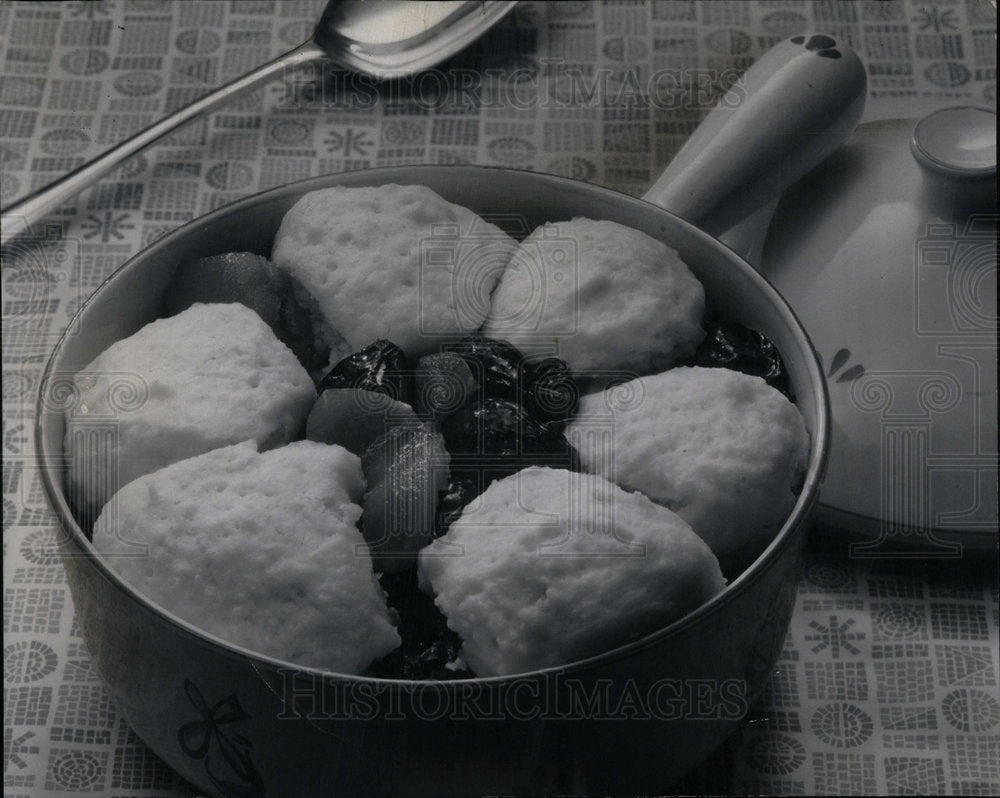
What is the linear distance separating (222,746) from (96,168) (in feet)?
1.83

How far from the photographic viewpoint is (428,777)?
25.2 inches

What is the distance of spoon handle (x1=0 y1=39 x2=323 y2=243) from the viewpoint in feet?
3.49

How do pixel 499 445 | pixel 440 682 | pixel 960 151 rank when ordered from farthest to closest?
pixel 960 151, pixel 499 445, pixel 440 682

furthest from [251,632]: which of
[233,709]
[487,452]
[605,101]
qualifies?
[605,101]

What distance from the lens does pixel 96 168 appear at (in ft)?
3.53

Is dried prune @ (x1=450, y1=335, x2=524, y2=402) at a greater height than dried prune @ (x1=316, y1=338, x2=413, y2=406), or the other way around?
dried prune @ (x1=316, y1=338, x2=413, y2=406)

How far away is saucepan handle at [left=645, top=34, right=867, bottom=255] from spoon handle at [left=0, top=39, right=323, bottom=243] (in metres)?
0.37

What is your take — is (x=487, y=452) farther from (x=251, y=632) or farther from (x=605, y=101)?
(x=605, y=101)

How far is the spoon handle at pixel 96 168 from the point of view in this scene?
1063mm

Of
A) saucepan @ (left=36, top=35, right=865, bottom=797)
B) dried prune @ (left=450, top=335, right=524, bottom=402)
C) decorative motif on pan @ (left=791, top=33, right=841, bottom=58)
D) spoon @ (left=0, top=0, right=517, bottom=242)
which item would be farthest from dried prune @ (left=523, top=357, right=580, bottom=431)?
spoon @ (left=0, top=0, right=517, bottom=242)

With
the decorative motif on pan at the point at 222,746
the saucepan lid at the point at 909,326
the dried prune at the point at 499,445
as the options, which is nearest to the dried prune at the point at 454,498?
the dried prune at the point at 499,445

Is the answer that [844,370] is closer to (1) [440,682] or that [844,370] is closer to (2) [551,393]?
(2) [551,393]

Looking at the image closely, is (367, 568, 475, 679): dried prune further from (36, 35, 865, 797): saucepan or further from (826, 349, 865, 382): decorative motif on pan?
(826, 349, 865, 382): decorative motif on pan

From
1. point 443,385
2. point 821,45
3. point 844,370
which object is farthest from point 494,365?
point 821,45
